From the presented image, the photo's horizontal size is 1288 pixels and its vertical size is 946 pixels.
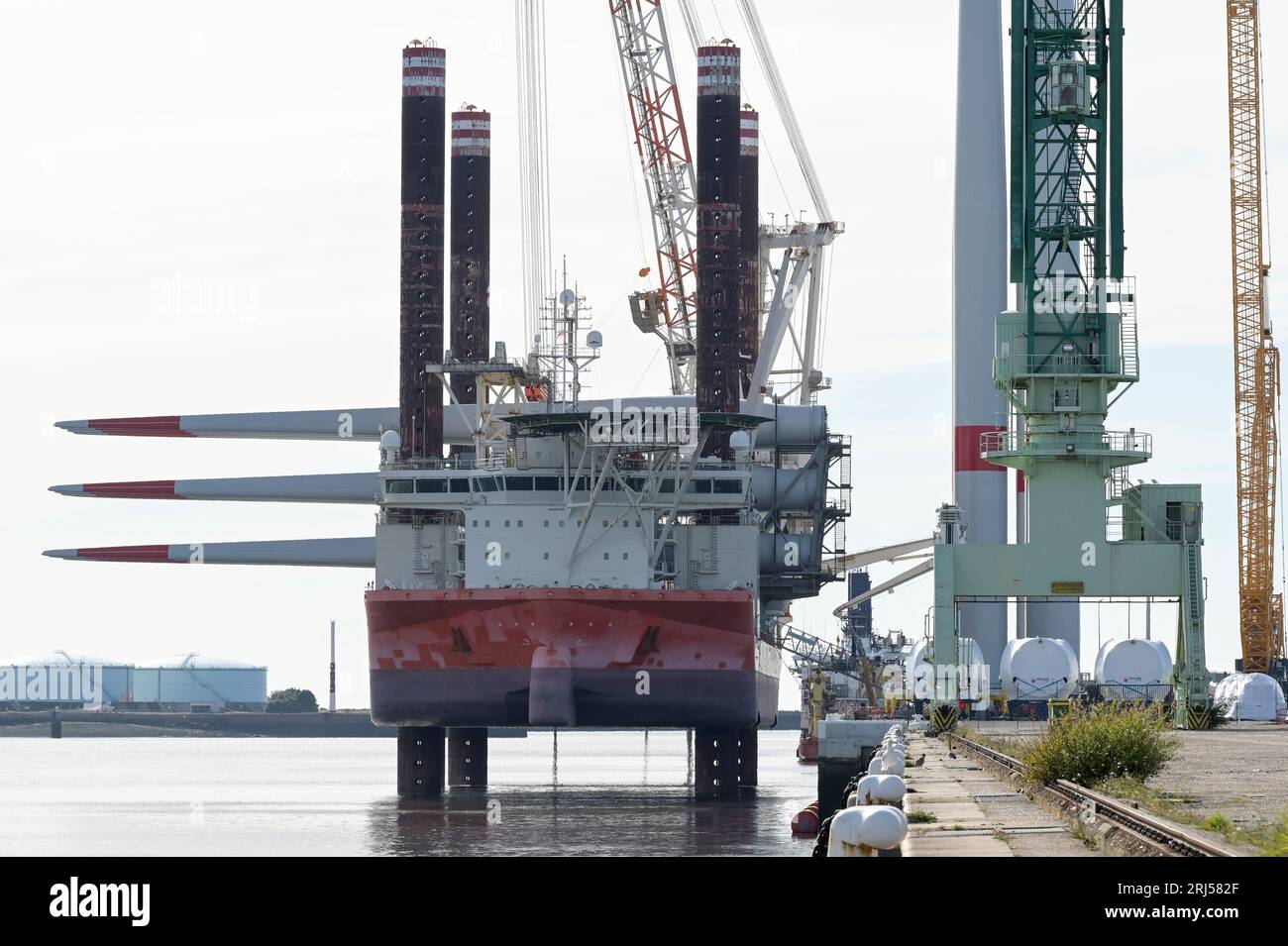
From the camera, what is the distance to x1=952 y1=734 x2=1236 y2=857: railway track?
20.7m

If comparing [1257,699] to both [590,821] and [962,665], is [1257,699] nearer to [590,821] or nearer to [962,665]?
[962,665]

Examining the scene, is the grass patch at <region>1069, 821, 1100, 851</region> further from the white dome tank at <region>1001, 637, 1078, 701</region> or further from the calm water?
the white dome tank at <region>1001, 637, 1078, 701</region>

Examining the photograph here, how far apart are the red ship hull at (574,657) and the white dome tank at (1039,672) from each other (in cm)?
1950

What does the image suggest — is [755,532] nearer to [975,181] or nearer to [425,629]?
[425,629]

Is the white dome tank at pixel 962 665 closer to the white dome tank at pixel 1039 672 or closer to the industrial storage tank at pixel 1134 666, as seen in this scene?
the white dome tank at pixel 1039 672

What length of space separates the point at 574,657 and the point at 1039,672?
2741 cm

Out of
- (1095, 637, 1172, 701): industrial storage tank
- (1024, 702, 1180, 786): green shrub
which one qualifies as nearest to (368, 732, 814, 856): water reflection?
(1095, 637, 1172, 701): industrial storage tank

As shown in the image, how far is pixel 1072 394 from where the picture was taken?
193 ft

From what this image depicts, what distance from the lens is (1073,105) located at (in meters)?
58.9

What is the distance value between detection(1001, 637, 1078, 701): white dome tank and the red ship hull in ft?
64.0

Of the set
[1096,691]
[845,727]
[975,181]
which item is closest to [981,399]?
[975,181]

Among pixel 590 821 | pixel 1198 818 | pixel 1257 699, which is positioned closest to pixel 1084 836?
pixel 1198 818

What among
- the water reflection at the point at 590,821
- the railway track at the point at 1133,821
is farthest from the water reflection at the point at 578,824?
the railway track at the point at 1133,821
